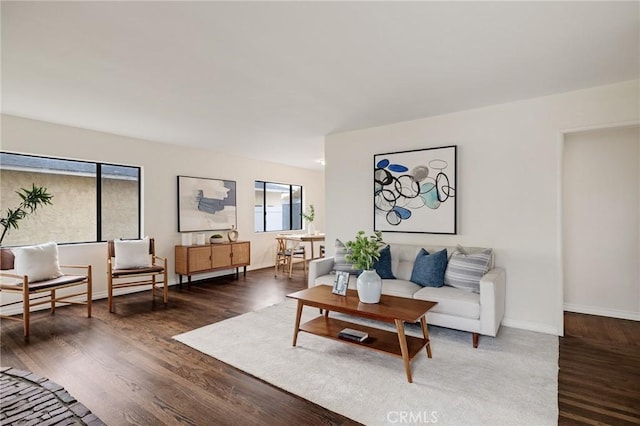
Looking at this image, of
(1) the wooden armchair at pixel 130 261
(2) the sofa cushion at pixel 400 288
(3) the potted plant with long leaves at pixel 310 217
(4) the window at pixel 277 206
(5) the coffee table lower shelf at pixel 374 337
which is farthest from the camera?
(4) the window at pixel 277 206

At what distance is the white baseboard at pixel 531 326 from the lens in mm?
3346

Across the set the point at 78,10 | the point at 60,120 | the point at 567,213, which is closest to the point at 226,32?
the point at 78,10

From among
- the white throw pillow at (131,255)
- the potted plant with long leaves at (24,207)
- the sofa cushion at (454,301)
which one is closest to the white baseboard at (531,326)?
the sofa cushion at (454,301)

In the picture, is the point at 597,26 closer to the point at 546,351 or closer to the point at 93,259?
the point at 546,351

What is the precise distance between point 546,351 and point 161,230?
5.44m

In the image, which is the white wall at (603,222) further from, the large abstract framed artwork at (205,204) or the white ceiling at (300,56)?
the large abstract framed artwork at (205,204)

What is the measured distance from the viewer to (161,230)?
5.54m

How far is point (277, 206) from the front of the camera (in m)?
7.95

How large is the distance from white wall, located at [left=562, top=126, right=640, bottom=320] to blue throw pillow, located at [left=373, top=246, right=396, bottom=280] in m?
2.27

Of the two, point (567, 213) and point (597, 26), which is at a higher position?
point (597, 26)

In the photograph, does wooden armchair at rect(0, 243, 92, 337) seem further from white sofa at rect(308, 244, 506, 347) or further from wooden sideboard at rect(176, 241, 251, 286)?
white sofa at rect(308, 244, 506, 347)

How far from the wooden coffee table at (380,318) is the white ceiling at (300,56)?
6.48ft
